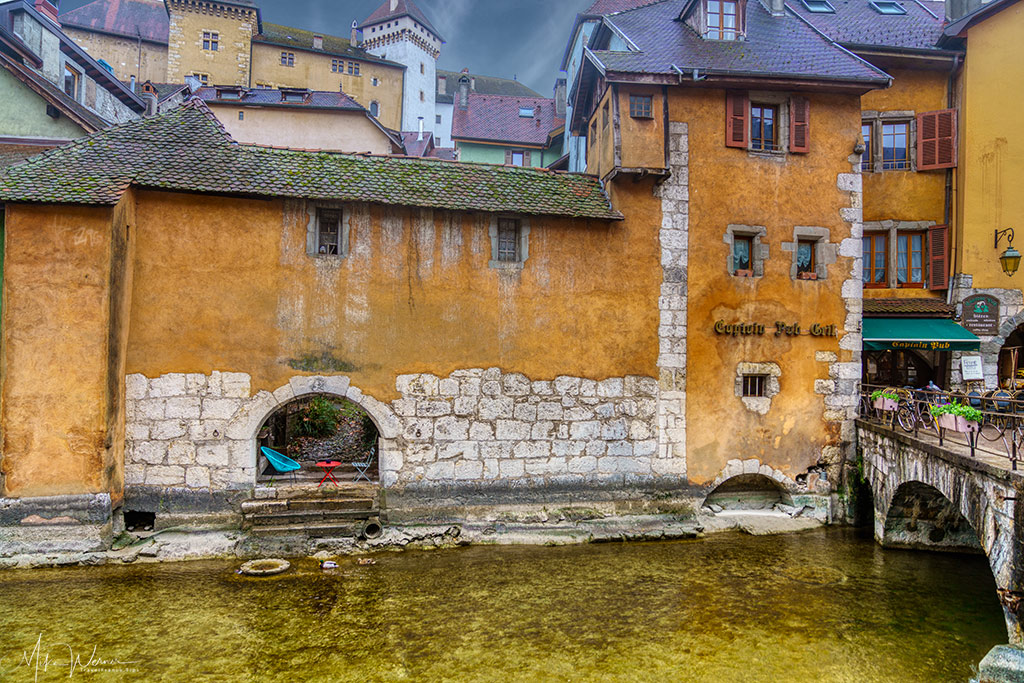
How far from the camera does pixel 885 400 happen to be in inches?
439

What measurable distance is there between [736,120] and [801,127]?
52.0 inches

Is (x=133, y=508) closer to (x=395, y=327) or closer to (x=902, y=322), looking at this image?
(x=395, y=327)

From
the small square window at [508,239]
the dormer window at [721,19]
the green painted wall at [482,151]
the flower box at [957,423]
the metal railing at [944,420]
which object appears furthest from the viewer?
the green painted wall at [482,151]

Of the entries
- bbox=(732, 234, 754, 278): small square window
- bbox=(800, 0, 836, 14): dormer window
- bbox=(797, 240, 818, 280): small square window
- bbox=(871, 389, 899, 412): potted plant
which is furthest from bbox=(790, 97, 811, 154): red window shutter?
bbox=(800, 0, 836, 14): dormer window

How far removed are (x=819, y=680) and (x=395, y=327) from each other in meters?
7.93

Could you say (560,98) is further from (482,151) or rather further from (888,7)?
(888,7)

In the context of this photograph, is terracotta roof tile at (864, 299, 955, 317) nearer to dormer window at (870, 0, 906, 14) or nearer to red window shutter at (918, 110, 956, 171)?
red window shutter at (918, 110, 956, 171)

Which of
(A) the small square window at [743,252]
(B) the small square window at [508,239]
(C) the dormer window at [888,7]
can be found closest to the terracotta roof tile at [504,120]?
(C) the dormer window at [888,7]

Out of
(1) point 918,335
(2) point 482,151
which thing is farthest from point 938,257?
(2) point 482,151

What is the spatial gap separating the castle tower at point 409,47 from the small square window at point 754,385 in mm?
40237

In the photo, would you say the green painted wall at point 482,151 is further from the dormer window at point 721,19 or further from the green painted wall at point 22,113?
the green painted wall at point 22,113

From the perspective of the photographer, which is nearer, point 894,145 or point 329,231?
point 329,231

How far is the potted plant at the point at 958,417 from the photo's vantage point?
8312mm

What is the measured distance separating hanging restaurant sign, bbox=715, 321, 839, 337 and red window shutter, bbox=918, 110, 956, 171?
532 centimetres
